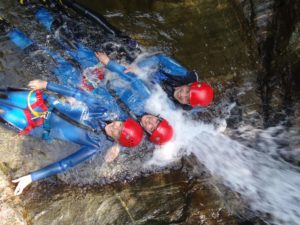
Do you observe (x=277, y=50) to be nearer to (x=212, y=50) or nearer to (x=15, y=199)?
(x=212, y=50)

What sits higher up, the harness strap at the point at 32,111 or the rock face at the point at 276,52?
the rock face at the point at 276,52

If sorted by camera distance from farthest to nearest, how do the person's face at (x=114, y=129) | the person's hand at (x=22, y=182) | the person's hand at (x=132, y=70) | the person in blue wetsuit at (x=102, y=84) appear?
the person's hand at (x=132, y=70), the person in blue wetsuit at (x=102, y=84), the person's face at (x=114, y=129), the person's hand at (x=22, y=182)

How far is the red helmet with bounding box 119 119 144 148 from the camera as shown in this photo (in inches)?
176

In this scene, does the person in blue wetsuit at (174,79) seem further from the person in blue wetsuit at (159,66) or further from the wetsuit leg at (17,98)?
the wetsuit leg at (17,98)

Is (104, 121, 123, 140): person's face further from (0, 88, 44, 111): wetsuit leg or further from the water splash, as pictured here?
(0, 88, 44, 111): wetsuit leg

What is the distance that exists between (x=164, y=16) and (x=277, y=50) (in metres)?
1.87

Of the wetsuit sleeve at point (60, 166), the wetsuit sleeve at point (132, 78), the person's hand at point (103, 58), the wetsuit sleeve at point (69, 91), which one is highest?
the person's hand at point (103, 58)

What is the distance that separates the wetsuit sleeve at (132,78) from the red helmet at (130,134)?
812 millimetres

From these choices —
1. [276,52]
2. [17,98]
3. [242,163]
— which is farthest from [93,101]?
[276,52]

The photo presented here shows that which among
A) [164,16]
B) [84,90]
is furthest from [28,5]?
[164,16]

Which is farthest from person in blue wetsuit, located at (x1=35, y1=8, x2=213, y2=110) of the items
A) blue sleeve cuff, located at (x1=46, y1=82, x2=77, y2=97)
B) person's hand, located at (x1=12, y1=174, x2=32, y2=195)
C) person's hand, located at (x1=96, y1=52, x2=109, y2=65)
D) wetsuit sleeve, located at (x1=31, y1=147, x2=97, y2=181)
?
person's hand, located at (x1=12, y1=174, x2=32, y2=195)

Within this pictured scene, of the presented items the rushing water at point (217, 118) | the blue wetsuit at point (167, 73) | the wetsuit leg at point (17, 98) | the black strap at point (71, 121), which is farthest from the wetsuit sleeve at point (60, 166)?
the blue wetsuit at point (167, 73)

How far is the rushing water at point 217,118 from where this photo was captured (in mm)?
4934

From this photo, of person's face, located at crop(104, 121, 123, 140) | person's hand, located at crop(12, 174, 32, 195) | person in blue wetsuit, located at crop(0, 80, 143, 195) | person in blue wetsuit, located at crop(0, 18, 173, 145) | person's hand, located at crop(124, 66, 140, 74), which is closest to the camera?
person's hand, located at crop(12, 174, 32, 195)
